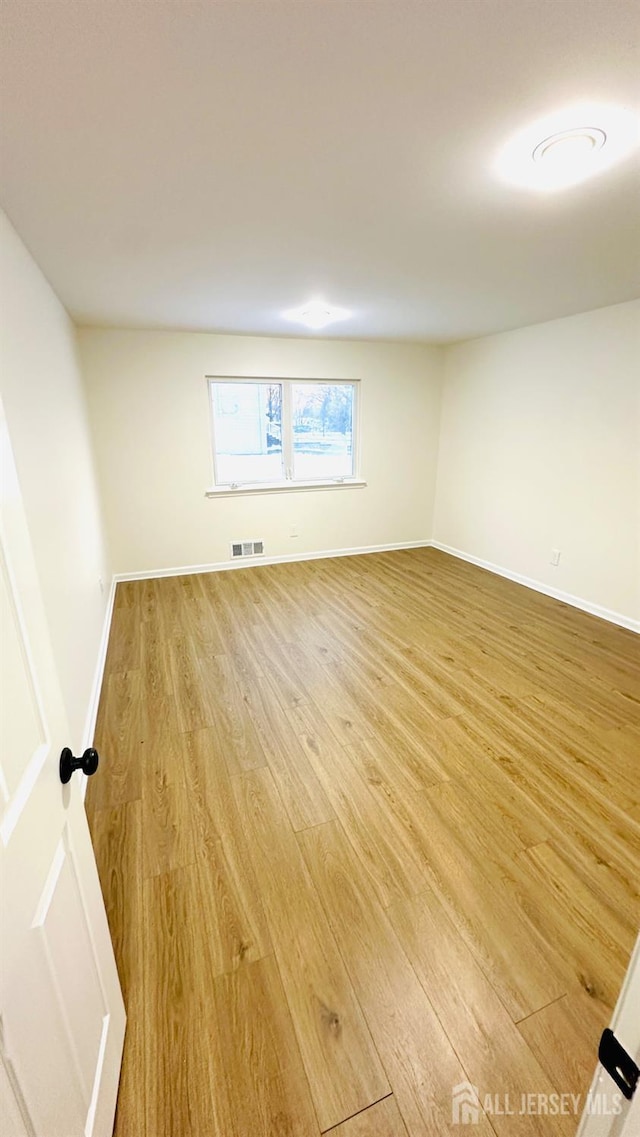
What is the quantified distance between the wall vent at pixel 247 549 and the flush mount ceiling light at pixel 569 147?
3.75 meters

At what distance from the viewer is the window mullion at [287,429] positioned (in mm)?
4586

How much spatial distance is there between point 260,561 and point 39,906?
426 cm

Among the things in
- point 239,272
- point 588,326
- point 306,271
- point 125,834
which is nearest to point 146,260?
point 239,272

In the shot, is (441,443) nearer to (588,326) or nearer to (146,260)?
(588,326)

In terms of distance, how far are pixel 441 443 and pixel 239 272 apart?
3.46 m

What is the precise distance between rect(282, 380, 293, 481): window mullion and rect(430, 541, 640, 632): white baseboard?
2164 mm

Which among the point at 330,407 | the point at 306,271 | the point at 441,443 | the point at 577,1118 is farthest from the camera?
the point at 441,443

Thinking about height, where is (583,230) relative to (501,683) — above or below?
above

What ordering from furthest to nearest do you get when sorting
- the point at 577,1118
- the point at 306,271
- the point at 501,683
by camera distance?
1. the point at 501,683
2. the point at 306,271
3. the point at 577,1118

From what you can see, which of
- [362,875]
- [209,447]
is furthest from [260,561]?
[362,875]

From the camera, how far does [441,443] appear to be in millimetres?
5297

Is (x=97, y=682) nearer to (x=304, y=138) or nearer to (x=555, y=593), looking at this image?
(x=304, y=138)

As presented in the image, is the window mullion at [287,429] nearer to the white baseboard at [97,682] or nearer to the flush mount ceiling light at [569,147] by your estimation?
the white baseboard at [97,682]

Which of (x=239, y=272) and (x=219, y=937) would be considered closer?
(x=219, y=937)
